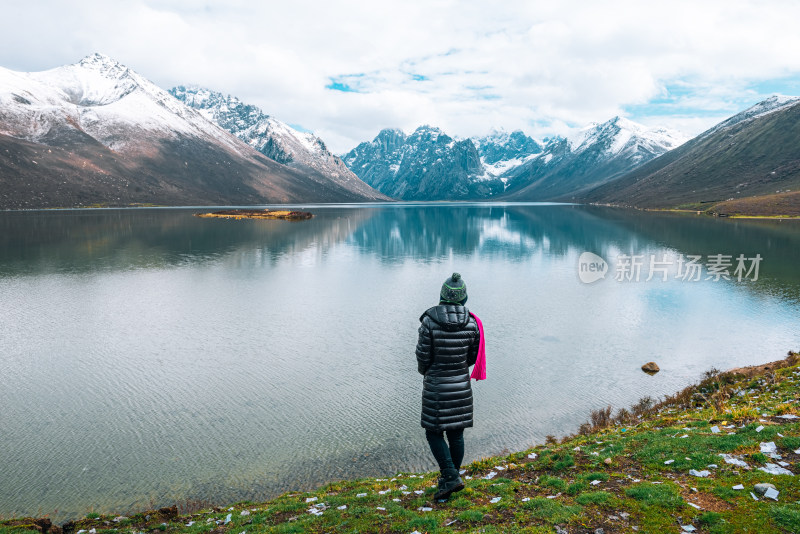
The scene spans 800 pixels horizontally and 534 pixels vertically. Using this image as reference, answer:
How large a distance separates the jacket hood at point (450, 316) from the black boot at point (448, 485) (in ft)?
13.2

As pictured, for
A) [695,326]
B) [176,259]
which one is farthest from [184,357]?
[176,259]

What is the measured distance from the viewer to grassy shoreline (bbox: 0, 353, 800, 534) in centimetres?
1017

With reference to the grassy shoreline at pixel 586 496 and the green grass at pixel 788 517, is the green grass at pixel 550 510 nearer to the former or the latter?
the grassy shoreline at pixel 586 496

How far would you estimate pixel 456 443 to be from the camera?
41.0 feet

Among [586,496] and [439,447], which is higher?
[439,447]

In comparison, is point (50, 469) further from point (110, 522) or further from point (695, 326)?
point (695, 326)

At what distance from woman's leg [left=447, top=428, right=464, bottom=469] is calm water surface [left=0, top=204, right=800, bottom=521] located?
5842mm

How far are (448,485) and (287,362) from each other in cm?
1947

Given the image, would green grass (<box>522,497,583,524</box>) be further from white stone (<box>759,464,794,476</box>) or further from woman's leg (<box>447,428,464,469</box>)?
white stone (<box>759,464,794,476</box>)

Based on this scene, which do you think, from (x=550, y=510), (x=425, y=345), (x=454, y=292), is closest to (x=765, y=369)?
(x=550, y=510)

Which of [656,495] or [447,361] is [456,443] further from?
[656,495]

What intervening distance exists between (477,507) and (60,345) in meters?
33.1

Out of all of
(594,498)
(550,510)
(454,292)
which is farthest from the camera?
(454,292)

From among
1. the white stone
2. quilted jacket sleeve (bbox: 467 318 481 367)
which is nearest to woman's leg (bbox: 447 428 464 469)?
→ quilted jacket sleeve (bbox: 467 318 481 367)
